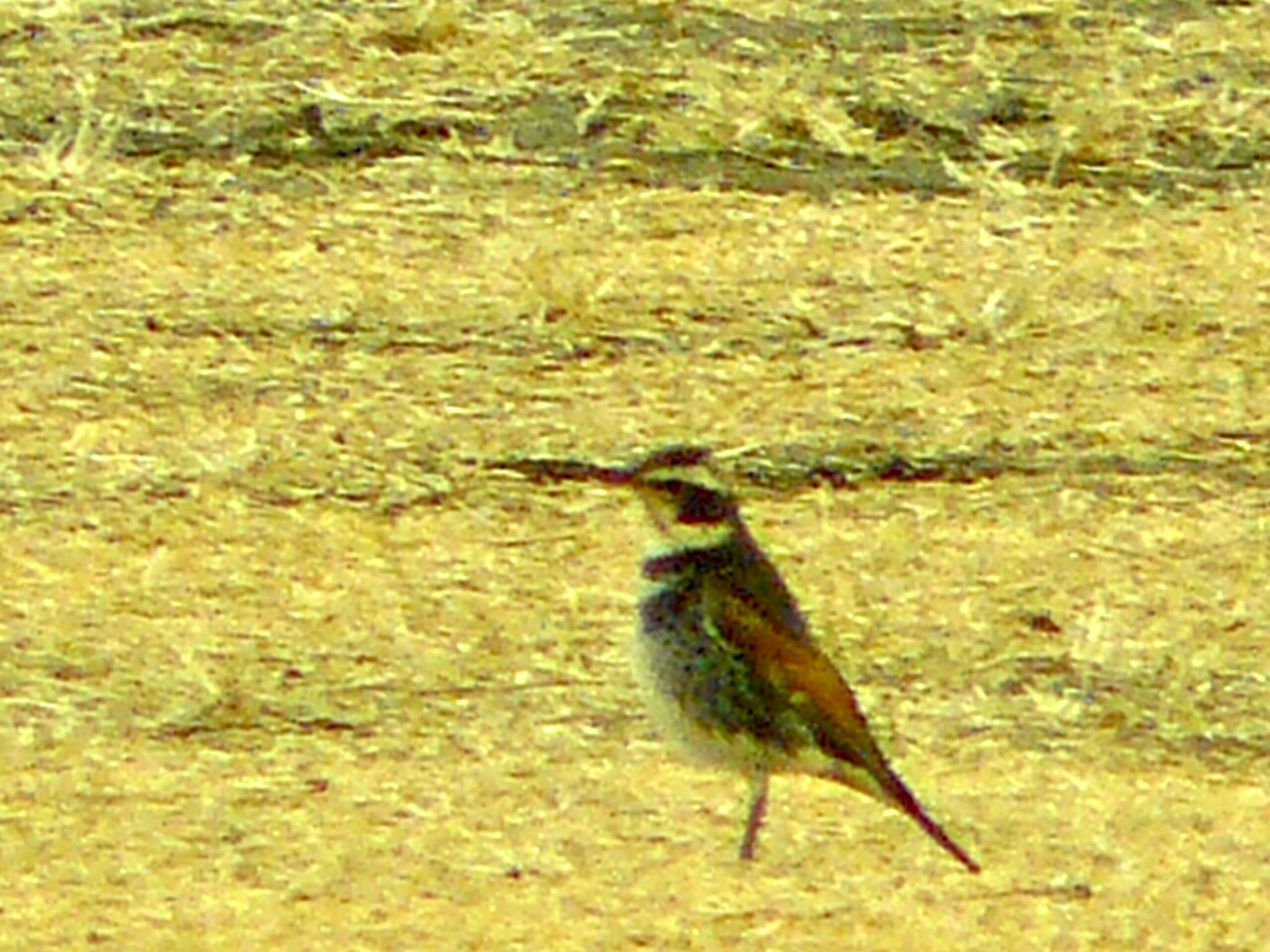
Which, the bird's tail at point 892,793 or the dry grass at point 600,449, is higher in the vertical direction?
the dry grass at point 600,449

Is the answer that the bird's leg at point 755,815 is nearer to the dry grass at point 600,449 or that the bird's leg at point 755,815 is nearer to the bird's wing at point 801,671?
the dry grass at point 600,449

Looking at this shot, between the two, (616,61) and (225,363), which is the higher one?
(616,61)

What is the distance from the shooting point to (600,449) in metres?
8.98

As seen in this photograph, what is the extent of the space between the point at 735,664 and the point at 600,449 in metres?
1.90

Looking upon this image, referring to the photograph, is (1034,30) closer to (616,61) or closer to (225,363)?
(616,61)

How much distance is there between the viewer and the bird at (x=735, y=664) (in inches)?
274

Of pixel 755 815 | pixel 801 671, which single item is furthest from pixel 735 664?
pixel 755 815

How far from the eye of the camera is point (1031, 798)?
7336 millimetres

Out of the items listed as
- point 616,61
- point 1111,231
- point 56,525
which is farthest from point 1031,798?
point 616,61

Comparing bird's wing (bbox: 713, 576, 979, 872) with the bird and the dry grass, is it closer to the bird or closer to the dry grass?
the bird

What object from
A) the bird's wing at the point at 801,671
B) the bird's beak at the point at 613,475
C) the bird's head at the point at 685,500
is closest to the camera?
the bird's wing at the point at 801,671

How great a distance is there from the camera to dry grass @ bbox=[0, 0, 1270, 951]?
706 cm

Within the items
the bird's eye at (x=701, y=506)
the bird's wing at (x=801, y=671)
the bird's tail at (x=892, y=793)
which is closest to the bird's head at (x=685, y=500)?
the bird's eye at (x=701, y=506)

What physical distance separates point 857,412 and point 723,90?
5.87ft
